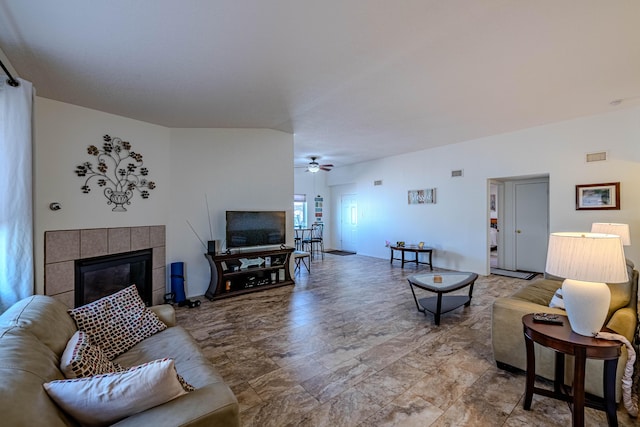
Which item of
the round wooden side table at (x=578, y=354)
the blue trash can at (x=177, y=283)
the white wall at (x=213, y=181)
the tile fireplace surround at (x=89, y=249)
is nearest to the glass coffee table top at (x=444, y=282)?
the round wooden side table at (x=578, y=354)

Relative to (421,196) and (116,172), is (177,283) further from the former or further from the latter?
(421,196)

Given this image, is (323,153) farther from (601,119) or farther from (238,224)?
(601,119)

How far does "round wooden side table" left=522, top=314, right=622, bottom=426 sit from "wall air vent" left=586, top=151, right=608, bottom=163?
3949mm

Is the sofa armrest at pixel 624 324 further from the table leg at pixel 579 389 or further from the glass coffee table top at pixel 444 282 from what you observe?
the glass coffee table top at pixel 444 282

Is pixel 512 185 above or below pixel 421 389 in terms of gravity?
above

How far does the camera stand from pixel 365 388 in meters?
2.17

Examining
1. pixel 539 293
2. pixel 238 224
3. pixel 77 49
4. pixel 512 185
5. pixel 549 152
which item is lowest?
pixel 539 293

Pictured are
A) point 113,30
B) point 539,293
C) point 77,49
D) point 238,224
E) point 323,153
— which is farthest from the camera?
point 323,153

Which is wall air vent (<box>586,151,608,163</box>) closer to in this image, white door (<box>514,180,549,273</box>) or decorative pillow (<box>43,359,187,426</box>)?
white door (<box>514,180,549,273</box>)

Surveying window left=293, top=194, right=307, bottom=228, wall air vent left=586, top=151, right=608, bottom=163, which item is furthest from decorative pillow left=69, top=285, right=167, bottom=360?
window left=293, top=194, right=307, bottom=228

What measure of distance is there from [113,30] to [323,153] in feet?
16.8

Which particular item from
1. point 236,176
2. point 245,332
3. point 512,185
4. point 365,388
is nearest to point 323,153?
point 236,176

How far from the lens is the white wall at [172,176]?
→ 325cm

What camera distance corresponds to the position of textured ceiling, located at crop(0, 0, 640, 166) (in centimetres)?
197
